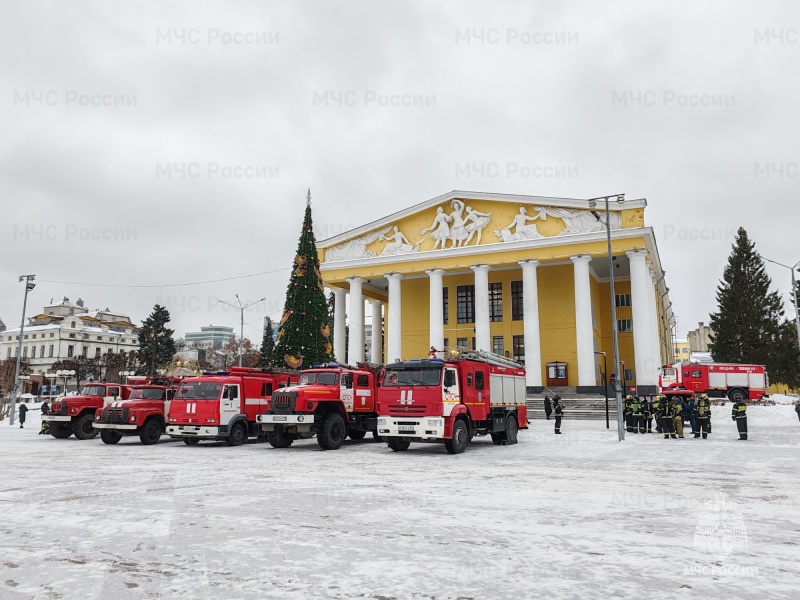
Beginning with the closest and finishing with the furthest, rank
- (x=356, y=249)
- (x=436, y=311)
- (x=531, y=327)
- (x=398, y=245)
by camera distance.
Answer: (x=531, y=327)
(x=436, y=311)
(x=398, y=245)
(x=356, y=249)

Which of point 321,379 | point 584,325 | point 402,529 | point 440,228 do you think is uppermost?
point 440,228

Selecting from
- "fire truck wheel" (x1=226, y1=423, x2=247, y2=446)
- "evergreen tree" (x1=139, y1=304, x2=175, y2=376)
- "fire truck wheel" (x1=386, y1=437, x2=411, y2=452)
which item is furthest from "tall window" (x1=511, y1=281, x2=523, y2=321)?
"evergreen tree" (x1=139, y1=304, x2=175, y2=376)

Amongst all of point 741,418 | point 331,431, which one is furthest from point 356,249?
point 741,418

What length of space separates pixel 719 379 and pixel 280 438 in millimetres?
31550

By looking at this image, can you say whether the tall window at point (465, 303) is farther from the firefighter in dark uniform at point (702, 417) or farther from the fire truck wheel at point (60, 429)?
the fire truck wheel at point (60, 429)

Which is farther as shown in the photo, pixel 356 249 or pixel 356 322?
pixel 356 249

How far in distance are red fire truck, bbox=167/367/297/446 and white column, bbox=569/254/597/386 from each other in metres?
24.1

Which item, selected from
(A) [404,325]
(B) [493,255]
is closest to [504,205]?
(B) [493,255]

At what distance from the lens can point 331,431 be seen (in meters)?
17.7

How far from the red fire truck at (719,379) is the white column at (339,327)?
23.8 metres

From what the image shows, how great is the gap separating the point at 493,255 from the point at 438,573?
37.6 m

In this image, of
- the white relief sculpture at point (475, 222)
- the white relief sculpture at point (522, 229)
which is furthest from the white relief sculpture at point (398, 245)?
the white relief sculpture at point (522, 229)

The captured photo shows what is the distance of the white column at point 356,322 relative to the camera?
45.5 metres

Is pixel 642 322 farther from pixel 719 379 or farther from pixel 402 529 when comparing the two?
pixel 402 529
